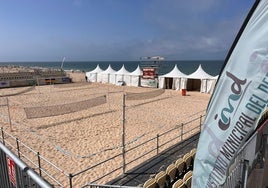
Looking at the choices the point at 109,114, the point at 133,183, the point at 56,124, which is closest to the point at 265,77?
the point at 133,183

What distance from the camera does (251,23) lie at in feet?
6.76

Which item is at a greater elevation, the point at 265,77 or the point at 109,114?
the point at 265,77

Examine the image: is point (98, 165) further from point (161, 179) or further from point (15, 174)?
point (15, 174)

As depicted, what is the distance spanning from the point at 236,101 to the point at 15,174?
8.21ft

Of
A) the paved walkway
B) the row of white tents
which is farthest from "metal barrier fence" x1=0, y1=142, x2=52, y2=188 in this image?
the row of white tents

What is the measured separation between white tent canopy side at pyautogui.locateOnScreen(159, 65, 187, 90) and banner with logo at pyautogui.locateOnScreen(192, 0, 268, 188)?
2769 cm

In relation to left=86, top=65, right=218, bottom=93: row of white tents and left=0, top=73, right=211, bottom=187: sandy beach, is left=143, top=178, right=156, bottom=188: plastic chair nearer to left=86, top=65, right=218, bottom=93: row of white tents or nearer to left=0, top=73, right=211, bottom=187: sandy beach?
left=0, top=73, right=211, bottom=187: sandy beach

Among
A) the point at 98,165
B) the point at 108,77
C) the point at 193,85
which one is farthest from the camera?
the point at 108,77

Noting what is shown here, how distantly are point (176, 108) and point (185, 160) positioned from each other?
1212cm

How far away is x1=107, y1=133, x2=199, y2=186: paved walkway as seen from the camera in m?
6.68

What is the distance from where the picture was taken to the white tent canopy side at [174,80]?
29.8m

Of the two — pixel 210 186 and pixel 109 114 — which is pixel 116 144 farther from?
pixel 210 186

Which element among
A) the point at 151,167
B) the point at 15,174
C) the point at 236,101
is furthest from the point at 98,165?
the point at 236,101

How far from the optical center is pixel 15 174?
2342mm
